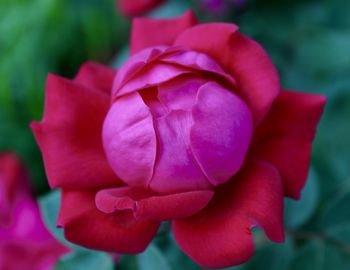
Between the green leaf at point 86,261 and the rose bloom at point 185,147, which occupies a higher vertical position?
the rose bloom at point 185,147

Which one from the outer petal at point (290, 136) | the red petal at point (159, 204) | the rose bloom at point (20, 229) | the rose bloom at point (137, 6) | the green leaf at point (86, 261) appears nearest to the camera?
the red petal at point (159, 204)

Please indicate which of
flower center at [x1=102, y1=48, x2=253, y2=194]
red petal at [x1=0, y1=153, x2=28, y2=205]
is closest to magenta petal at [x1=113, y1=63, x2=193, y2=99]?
flower center at [x1=102, y1=48, x2=253, y2=194]

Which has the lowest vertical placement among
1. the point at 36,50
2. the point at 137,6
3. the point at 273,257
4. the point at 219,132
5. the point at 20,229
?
the point at 20,229

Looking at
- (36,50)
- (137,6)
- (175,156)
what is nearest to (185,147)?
(175,156)

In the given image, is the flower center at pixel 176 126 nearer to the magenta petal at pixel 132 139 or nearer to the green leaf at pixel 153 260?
the magenta petal at pixel 132 139

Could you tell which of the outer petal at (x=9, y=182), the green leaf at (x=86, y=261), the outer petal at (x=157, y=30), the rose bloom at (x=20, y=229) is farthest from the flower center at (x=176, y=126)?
the outer petal at (x=9, y=182)

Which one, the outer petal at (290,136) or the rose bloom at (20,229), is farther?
the rose bloom at (20,229)

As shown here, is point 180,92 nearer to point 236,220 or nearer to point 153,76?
point 153,76
